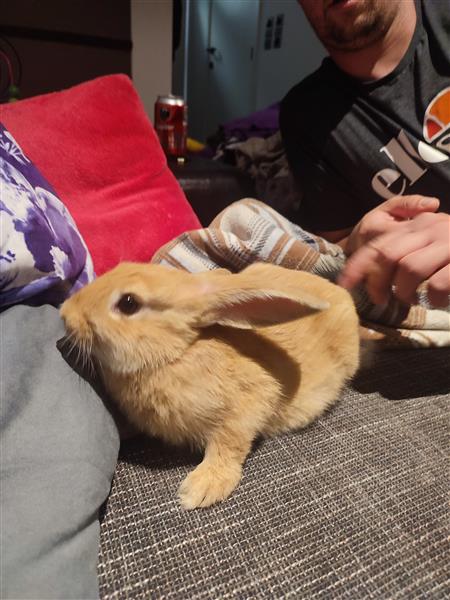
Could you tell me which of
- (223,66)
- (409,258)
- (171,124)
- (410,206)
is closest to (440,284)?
(409,258)

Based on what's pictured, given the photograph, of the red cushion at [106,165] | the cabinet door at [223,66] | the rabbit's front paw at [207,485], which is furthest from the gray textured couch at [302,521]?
the cabinet door at [223,66]

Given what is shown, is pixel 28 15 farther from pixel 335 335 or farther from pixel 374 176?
pixel 335 335

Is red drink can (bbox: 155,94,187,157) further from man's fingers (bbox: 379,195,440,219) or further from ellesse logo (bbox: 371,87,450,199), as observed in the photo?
man's fingers (bbox: 379,195,440,219)

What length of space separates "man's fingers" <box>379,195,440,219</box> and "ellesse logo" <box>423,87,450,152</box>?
A: 0.36 m

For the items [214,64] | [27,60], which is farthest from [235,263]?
[214,64]

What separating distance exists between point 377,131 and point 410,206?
→ 44 centimetres

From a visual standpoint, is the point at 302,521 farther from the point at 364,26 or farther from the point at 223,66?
the point at 223,66

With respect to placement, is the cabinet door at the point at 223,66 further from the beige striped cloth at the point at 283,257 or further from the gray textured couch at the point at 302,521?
the gray textured couch at the point at 302,521

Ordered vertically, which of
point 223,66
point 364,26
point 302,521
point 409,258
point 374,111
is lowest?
point 302,521

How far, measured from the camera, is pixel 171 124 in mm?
1591

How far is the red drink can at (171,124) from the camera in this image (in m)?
1.58

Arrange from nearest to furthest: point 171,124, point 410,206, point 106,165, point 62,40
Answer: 1. point 410,206
2. point 106,165
3. point 171,124
4. point 62,40

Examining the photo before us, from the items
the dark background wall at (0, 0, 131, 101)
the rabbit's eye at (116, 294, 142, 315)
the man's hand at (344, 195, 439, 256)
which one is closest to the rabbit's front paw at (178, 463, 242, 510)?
the rabbit's eye at (116, 294, 142, 315)

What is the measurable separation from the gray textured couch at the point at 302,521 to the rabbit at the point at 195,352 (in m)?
0.04
